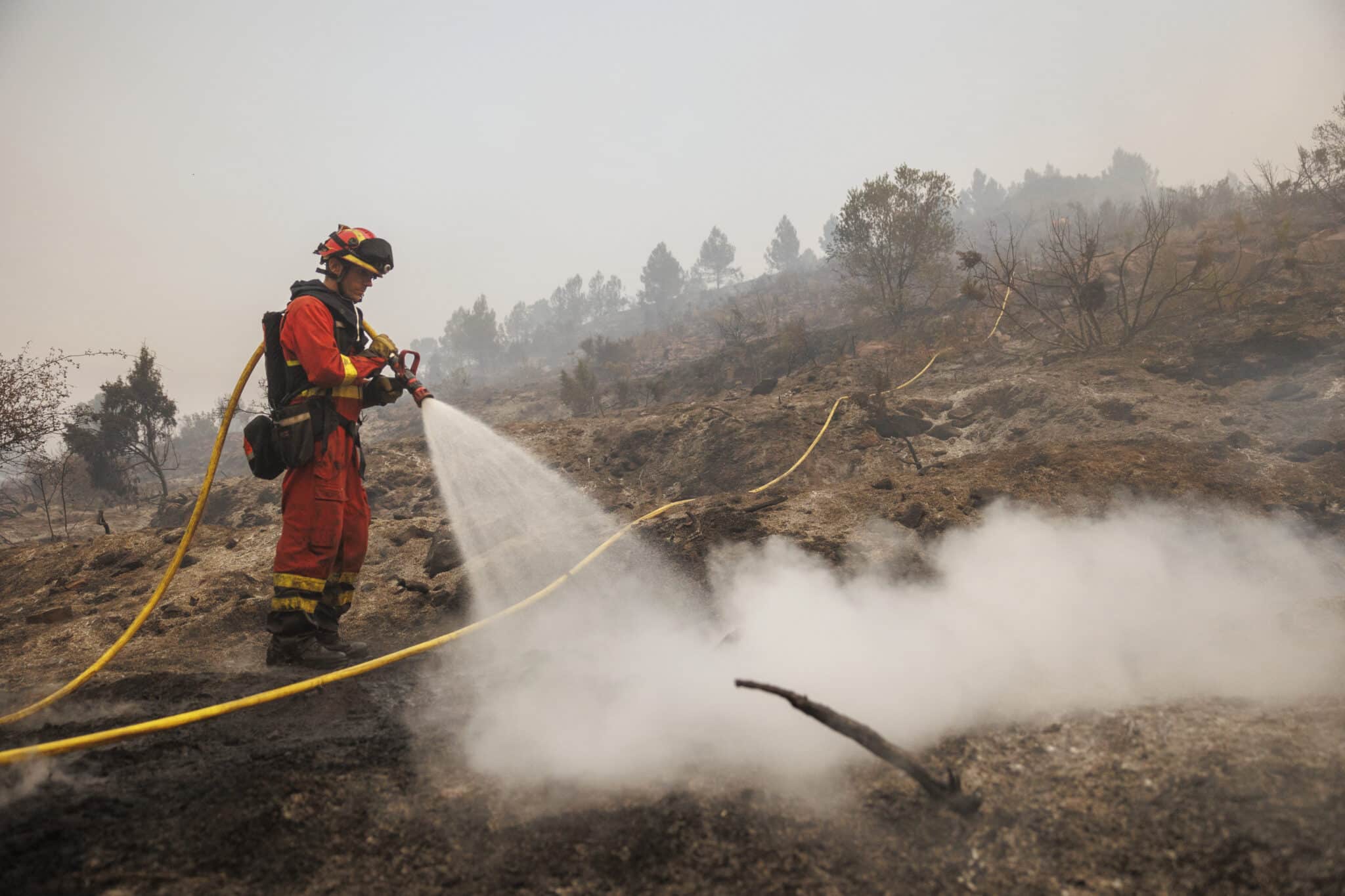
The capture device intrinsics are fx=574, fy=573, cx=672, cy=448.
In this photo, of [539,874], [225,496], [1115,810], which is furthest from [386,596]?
[225,496]

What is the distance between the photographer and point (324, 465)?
319 centimetres

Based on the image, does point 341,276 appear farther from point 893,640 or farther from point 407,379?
point 893,640

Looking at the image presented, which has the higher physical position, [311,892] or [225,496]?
[225,496]

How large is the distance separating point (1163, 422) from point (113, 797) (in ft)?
26.4

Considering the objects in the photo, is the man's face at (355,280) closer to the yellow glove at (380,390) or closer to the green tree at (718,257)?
the yellow glove at (380,390)

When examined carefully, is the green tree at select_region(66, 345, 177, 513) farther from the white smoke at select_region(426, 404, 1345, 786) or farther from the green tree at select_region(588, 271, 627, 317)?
the green tree at select_region(588, 271, 627, 317)

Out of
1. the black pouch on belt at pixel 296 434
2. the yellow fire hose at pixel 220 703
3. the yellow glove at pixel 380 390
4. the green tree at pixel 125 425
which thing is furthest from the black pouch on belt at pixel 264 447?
the green tree at pixel 125 425

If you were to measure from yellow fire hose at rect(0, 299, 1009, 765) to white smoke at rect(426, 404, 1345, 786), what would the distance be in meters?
0.13

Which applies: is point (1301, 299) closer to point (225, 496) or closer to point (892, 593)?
point (892, 593)

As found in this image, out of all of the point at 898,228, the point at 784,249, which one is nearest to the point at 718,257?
the point at 784,249

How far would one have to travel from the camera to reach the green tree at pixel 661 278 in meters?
72.2

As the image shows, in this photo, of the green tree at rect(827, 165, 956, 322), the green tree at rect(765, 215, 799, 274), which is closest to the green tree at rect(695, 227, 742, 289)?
the green tree at rect(765, 215, 799, 274)

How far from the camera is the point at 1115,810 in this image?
5.08 feet

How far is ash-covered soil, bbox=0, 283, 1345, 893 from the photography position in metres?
1.46
